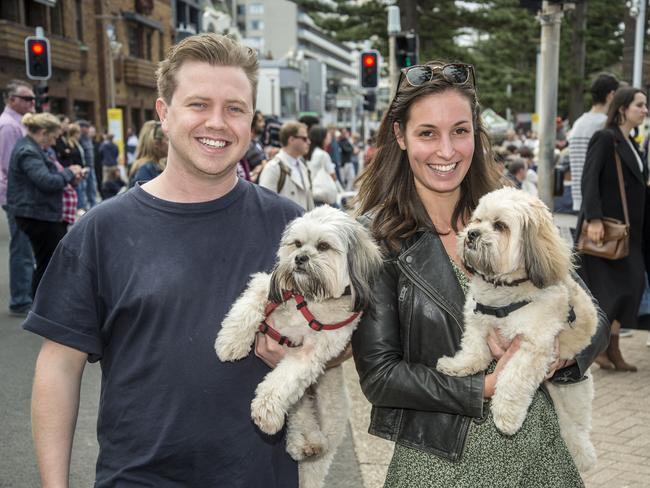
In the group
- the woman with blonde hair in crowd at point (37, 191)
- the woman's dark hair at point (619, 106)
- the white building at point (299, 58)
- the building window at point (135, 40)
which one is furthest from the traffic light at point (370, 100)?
the white building at point (299, 58)

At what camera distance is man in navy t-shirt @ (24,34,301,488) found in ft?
7.42

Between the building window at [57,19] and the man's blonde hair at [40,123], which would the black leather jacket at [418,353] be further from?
the building window at [57,19]

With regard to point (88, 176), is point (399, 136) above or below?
above

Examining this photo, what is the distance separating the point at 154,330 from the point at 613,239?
17.8ft

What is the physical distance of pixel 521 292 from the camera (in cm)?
285

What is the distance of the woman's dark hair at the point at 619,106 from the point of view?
A: 6938 mm

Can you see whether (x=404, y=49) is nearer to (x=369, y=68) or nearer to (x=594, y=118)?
(x=369, y=68)

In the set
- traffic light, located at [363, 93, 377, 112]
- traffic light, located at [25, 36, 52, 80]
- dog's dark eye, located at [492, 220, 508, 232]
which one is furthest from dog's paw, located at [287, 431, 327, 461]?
traffic light, located at [363, 93, 377, 112]

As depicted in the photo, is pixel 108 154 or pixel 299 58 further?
pixel 299 58

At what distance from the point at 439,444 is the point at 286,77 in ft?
236

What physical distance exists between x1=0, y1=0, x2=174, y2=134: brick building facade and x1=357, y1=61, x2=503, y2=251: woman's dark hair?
3158 centimetres

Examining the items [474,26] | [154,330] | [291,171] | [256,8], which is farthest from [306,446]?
[256,8]

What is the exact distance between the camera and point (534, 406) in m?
2.67

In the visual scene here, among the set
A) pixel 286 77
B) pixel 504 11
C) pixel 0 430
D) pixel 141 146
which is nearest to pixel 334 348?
pixel 0 430
